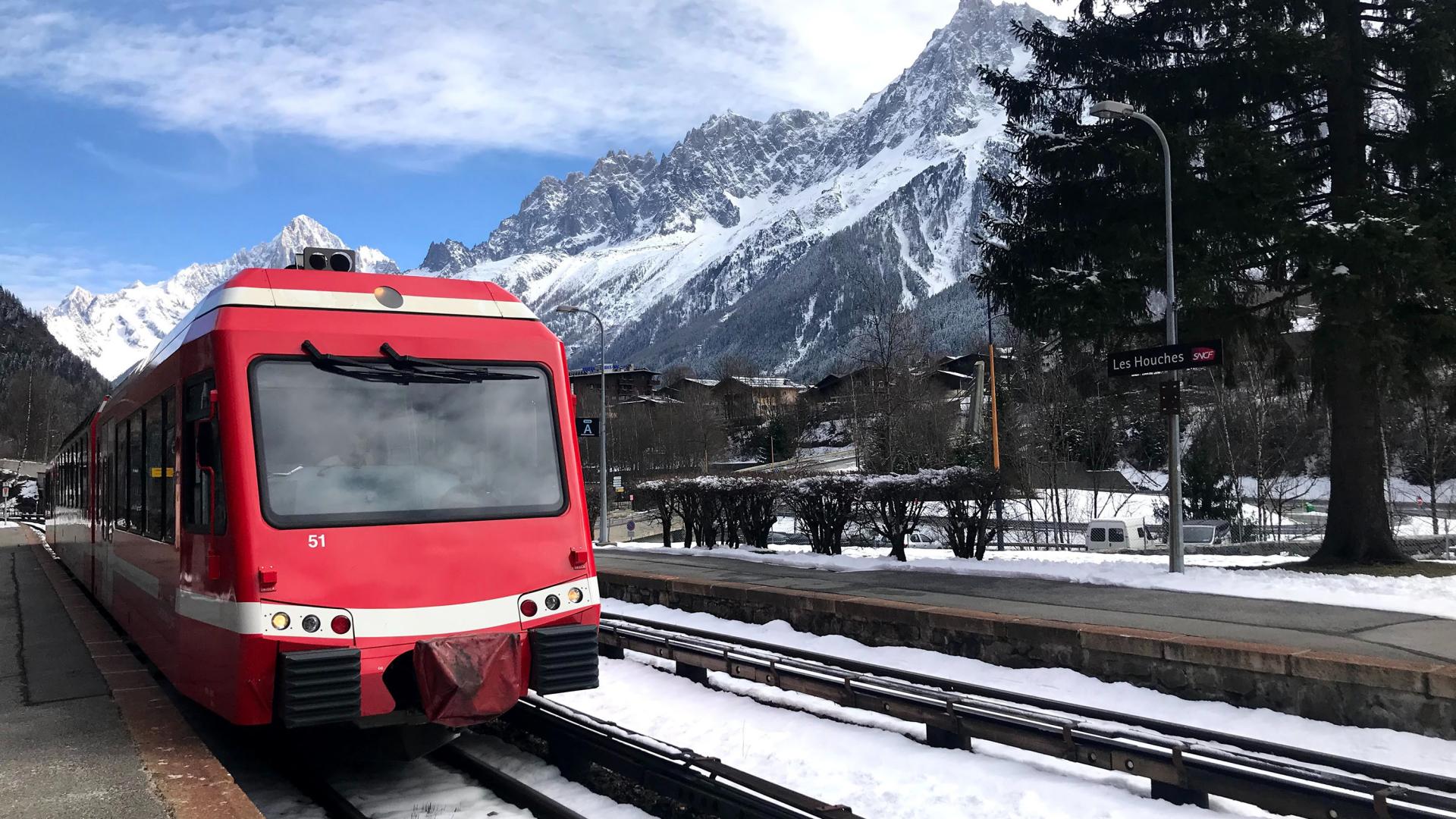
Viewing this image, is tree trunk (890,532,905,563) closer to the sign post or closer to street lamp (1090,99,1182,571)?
street lamp (1090,99,1182,571)

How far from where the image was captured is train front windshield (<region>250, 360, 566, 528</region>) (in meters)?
6.81

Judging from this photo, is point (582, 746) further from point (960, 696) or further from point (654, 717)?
point (960, 696)

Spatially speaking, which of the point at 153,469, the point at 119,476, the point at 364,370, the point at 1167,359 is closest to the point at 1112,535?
the point at 1167,359

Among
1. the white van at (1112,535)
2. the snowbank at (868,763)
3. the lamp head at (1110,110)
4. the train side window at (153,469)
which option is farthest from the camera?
the white van at (1112,535)

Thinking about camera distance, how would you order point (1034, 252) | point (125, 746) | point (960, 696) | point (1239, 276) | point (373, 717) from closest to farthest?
1. point (373, 717)
2. point (125, 746)
3. point (960, 696)
4. point (1239, 276)
5. point (1034, 252)

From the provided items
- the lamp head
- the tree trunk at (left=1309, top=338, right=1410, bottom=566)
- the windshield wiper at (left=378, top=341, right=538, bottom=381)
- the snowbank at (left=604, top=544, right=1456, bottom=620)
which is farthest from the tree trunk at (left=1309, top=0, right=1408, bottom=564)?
the windshield wiper at (left=378, top=341, right=538, bottom=381)

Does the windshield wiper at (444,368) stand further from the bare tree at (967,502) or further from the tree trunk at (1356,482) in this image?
the tree trunk at (1356,482)

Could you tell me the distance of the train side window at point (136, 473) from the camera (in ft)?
29.8

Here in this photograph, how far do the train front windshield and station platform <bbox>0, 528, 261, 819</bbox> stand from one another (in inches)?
64.9

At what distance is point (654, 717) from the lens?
9.91 meters

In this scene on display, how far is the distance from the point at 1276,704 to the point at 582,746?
219 inches

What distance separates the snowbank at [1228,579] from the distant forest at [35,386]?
86777 mm

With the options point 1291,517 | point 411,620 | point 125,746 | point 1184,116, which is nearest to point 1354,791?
point 411,620

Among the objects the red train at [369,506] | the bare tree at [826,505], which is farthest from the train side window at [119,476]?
the bare tree at [826,505]
